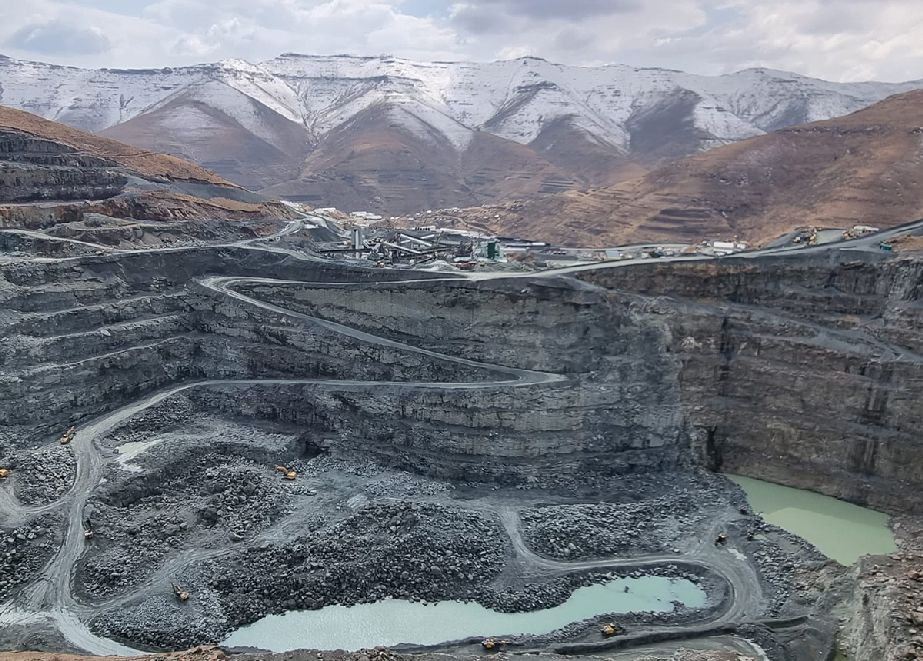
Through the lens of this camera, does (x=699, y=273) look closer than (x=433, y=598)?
No

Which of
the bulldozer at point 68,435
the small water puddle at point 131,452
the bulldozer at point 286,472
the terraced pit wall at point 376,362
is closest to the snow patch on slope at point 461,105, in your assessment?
the terraced pit wall at point 376,362

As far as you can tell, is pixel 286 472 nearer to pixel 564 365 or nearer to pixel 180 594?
pixel 180 594

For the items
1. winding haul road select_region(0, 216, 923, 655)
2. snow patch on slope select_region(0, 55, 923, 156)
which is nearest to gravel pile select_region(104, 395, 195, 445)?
winding haul road select_region(0, 216, 923, 655)

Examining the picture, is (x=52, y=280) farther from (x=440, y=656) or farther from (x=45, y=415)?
(x=440, y=656)

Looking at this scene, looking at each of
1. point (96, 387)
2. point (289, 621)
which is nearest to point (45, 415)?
point (96, 387)

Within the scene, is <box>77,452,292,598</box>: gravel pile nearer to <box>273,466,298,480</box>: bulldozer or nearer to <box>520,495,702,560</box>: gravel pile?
<box>273,466,298,480</box>: bulldozer

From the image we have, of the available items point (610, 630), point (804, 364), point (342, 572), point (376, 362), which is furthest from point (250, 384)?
point (804, 364)
